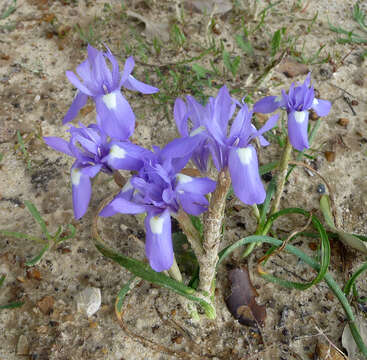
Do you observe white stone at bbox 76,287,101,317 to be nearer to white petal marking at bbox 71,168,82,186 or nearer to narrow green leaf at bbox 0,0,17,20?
white petal marking at bbox 71,168,82,186

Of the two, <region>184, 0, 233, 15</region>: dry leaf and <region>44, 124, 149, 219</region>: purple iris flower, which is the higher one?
<region>44, 124, 149, 219</region>: purple iris flower

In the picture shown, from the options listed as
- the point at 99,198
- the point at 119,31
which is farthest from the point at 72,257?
the point at 119,31

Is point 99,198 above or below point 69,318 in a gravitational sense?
above

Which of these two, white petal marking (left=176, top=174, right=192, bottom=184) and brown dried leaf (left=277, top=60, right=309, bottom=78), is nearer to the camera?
white petal marking (left=176, top=174, right=192, bottom=184)

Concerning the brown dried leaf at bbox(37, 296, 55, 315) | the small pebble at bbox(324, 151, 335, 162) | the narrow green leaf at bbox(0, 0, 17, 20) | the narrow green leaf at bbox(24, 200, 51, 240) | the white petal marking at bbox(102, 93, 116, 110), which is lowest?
the brown dried leaf at bbox(37, 296, 55, 315)

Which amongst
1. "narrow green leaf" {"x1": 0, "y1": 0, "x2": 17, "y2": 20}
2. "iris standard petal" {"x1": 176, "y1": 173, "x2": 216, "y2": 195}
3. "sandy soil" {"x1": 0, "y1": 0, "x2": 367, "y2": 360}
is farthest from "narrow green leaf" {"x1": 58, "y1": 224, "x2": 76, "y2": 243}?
"narrow green leaf" {"x1": 0, "y1": 0, "x2": 17, "y2": 20}

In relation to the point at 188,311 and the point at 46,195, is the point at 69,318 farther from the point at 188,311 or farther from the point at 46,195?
the point at 46,195

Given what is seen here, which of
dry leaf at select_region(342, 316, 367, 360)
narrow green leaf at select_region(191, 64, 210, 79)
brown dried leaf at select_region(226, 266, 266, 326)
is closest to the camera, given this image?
dry leaf at select_region(342, 316, 367, 360)
